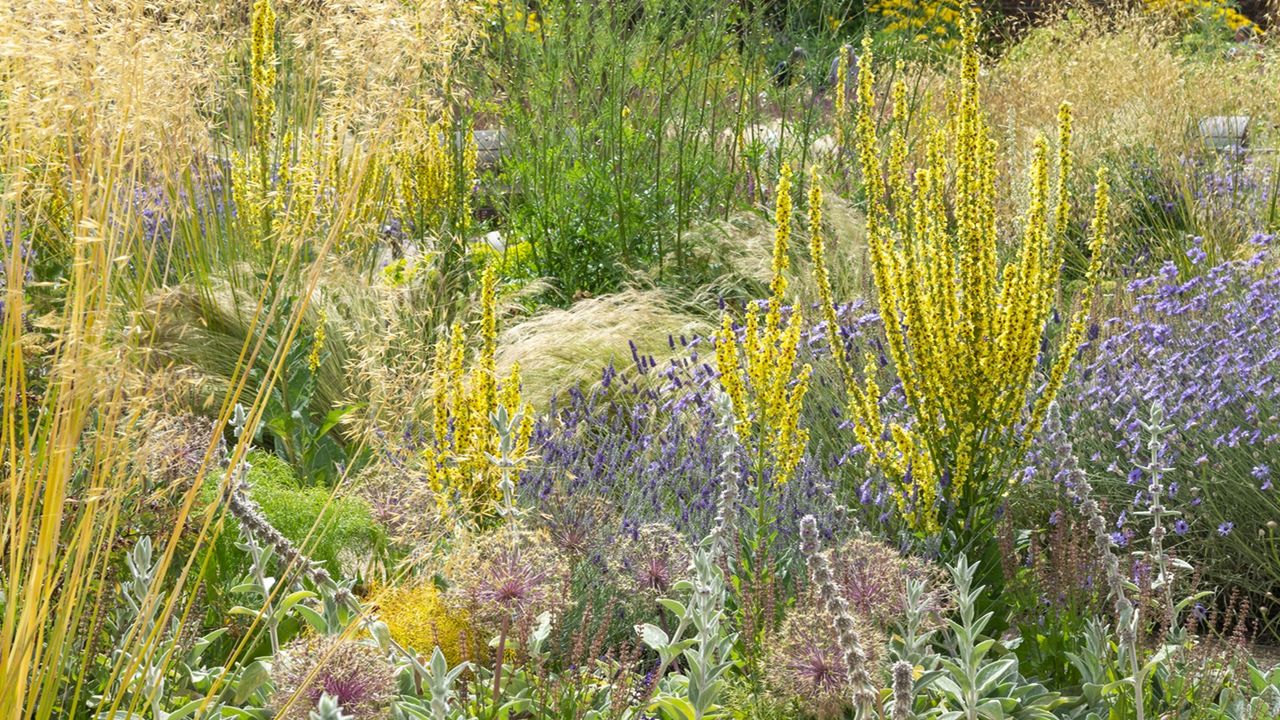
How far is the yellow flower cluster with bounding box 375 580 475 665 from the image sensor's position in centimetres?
272

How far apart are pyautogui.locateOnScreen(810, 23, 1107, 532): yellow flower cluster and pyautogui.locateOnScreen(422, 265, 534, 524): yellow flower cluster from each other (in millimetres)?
790

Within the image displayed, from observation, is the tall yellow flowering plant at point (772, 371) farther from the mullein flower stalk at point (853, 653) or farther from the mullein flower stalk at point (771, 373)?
the mullein flower stalk at point (853, 653)

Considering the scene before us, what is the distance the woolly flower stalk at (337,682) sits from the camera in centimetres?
203

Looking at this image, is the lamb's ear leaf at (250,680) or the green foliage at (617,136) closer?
the lamb's ear leaf at (250,680)

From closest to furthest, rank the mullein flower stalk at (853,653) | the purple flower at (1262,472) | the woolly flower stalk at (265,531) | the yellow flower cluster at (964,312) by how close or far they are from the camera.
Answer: the mullein flower stalk at (853,653) → the woolly flower stalk at (265,531) → the yellow flower cluster at (964,312) → the purple flower at (1262,472)

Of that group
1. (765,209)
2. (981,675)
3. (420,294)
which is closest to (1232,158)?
(765,209)

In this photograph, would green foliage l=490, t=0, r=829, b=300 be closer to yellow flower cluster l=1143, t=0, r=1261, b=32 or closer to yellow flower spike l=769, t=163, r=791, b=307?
yellow flower spike l=769, t=163, r=791, b=307

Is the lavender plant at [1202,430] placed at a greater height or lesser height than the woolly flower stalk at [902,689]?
lesser

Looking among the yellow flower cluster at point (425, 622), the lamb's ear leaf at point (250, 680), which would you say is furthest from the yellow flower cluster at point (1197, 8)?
the lamb's ear leaf at point (250, 680)

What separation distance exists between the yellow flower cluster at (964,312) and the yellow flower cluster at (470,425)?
79 centimetres

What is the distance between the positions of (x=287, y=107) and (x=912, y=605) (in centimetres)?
494

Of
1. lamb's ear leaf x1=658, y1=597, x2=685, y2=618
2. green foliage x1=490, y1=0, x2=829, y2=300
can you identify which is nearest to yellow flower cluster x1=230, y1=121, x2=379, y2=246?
green foliage x1=490, y1=0, x2=829, y2=300

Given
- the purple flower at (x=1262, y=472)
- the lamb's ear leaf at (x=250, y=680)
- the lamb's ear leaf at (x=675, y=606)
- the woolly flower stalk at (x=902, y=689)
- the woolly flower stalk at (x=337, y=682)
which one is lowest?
the purple flower at (x=1262, y=472)

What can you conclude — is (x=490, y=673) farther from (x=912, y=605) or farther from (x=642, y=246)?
(x=642, y=246)
